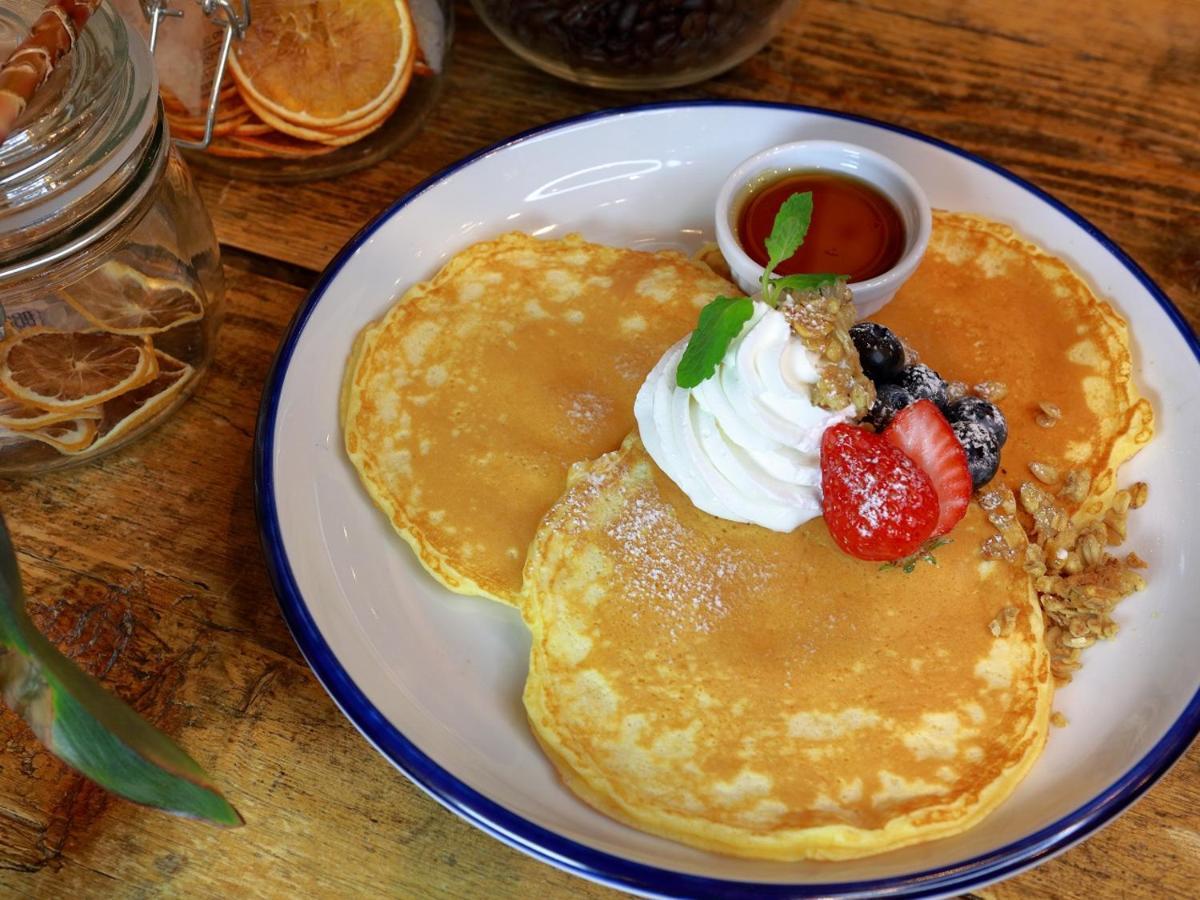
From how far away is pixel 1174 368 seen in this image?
5.50 feet

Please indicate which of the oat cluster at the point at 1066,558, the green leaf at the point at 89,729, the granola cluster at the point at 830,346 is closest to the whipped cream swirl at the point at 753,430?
the granola cluster at the point at 830,346

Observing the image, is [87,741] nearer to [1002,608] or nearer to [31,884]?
[31,884]

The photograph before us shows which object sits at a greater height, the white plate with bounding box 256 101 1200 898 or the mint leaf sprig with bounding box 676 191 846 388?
the mint leaf sprig with bounding box 676 191 846 388

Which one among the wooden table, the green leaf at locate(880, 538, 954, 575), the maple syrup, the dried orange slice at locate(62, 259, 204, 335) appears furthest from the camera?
the maple syrup

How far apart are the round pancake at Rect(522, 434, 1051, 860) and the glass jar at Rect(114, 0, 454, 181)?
899 mm

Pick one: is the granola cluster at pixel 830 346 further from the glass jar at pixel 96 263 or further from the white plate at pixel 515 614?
the glass jar at pixel 96 263

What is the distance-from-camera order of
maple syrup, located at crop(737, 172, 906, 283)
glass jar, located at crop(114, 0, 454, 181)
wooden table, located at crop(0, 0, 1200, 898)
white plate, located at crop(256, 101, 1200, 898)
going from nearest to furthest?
1. white plate, located at crop(256, 101, 1200, 898)
2. wooden table, located at crop(0, 0, 1200, 898)
3. maple syrup, located at crop(737, 172, 906, 283)
4. glass jar, located at crop(114, 0, 454, 181)

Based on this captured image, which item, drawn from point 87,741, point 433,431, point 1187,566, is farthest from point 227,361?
point 1187,566

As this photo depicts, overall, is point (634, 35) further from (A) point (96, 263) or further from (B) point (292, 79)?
(A) point (96, 263)

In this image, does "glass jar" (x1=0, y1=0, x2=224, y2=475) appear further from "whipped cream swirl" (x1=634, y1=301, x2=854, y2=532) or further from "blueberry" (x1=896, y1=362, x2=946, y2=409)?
"blueberry" (x1=896, y1=362, x2=946, y2=409)

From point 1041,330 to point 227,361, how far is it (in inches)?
52.6

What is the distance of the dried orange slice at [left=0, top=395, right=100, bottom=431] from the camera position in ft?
5.13

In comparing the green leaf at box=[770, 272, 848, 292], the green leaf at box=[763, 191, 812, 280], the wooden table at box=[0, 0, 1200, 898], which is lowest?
the wooden table at box=[0, 0, 1200, 898]

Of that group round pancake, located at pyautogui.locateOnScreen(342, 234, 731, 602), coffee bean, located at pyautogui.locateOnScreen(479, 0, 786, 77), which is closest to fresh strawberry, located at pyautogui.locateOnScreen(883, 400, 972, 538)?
round pancake, located at pyautogui.locateOnScreen(342, 234, 731, 602)
